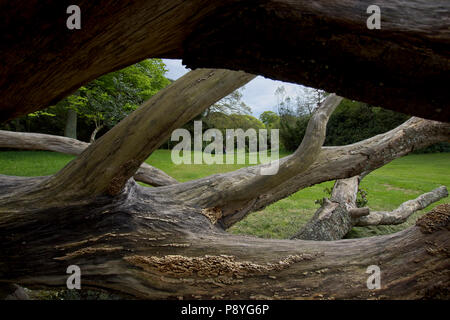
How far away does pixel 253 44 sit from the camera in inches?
29.9

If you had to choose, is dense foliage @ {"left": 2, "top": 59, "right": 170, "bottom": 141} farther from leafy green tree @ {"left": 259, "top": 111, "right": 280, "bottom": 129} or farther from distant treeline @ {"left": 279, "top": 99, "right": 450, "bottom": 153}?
leafy green tree @ {"left": 259, "top": 111, "right": 280, "bottom": 129}

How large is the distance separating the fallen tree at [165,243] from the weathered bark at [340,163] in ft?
1.08

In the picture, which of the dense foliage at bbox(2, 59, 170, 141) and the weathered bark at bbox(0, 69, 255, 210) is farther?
the dense foliage at bbox(2, 59, 170, 141)

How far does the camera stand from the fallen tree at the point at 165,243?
4.26ft

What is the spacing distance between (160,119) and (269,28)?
1144mm

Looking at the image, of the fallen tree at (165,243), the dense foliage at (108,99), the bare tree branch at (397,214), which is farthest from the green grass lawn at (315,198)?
the fallen tree at (165,243)

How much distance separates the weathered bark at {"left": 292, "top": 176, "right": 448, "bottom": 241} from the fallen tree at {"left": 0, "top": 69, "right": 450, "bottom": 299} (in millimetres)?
1387

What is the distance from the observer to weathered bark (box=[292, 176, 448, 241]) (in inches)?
112

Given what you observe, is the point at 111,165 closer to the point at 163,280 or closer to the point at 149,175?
the point at 163,280

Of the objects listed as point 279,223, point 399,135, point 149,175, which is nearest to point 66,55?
point 149,175

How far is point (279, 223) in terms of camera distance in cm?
470

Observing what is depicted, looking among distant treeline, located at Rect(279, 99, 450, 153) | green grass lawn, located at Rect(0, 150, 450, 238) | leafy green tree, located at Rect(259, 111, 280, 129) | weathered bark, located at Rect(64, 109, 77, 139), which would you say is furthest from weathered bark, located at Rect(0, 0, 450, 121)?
leafy green tree, located at Rect(259, 111, 280, 129)

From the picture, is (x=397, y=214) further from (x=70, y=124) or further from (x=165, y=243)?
(x=70, y=124)

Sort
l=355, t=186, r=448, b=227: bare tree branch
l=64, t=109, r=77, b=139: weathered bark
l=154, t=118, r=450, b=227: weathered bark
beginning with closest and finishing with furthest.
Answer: l=154, t=118, r=450, b=227: weathered bark < l=355, t=186, r=448, b=227: bare tree branch < l=64, t=109, r=77, b=139: weathered bark
